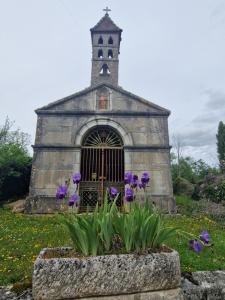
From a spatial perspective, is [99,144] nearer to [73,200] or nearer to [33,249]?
[33,249]

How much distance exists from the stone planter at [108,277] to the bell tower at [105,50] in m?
17.3

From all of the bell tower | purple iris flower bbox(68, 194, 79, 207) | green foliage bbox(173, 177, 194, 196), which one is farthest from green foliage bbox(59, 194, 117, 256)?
the bell tower

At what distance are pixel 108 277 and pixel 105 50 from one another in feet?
62.5

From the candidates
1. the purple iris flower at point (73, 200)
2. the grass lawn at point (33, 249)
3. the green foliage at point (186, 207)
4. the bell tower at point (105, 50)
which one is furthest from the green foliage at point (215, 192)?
the purple iris flower at point (73, 200)

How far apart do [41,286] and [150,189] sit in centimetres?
934

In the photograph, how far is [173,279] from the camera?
2508 millimetres

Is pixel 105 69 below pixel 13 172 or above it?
above

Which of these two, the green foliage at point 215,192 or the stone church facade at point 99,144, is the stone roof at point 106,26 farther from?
the green foliage at point 215,192

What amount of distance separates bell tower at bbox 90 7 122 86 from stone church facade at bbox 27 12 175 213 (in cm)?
620

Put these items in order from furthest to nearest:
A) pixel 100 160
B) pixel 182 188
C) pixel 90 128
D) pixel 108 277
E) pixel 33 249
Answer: pixel 182 188 → pixel 100 160 → pixel 90 128 → pixel 33 249 → pixel 108 277

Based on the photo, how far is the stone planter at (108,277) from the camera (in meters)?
2.32

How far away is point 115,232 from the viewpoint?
2881mm

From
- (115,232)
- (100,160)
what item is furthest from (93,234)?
(100,160)

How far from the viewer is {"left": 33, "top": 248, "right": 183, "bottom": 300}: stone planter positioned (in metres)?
2.32
